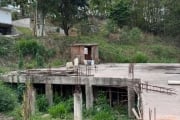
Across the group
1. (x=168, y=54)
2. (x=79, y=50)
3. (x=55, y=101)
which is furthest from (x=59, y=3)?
(x=55, y=101)

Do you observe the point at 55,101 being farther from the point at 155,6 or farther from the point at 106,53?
the point at 155,6

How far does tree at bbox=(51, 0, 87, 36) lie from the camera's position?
32.7 m

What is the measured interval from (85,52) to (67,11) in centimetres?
514

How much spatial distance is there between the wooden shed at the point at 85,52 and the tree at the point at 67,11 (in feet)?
13.0

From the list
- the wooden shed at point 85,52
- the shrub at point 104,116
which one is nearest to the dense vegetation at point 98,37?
the shrub at point 104,116

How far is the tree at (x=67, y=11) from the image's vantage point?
32722mm

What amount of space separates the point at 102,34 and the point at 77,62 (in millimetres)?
10629

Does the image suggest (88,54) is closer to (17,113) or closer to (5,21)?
(5,21)

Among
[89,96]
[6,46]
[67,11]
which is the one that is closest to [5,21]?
[67,11]

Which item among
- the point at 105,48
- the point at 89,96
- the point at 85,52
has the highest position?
the point at 105,48

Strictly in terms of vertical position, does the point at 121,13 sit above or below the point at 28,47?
above

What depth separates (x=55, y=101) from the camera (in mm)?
19438

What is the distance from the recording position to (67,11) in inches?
1304

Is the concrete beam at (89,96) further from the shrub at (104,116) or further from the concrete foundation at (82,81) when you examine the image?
the shrub at (104,116)
